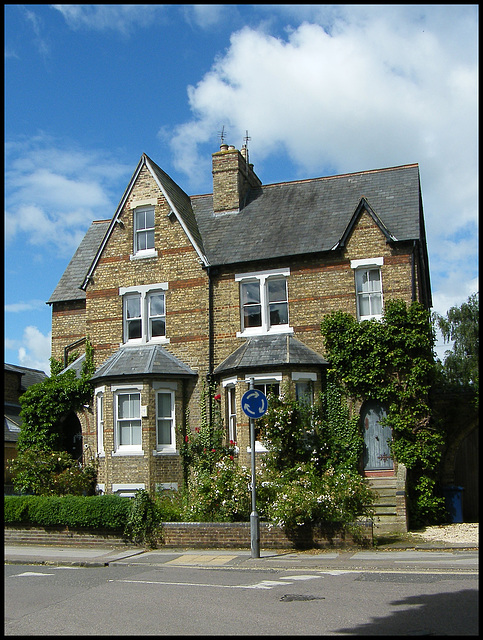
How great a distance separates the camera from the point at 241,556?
1470cm

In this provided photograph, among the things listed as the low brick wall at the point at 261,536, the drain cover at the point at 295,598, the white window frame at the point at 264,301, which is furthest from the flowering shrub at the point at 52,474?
the drain cover at the point at 295,598

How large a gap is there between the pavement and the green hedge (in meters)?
0.76

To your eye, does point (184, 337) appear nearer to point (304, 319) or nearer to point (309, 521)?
point (304, 319)

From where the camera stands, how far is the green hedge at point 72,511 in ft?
55.5

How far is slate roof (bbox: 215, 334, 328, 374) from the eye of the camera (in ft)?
68.2

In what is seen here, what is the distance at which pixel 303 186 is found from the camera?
25484 millimetres

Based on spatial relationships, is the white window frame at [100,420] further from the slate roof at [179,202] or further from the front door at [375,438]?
the front door at [375,438]

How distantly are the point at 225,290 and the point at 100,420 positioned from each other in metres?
6.15

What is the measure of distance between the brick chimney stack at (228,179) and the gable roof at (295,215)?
0.36 meters

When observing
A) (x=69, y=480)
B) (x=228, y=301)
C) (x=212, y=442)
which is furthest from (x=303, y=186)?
(x=69, y=480)

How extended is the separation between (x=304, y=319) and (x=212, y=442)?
4.95m

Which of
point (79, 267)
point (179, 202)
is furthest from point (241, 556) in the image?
point (79, 267)

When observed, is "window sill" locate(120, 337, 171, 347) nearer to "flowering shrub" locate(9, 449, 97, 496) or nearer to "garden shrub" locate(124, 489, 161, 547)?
"flowering shrub" locate(9, 449, 97, 496)

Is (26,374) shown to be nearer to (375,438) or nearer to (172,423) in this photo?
(172,423)
